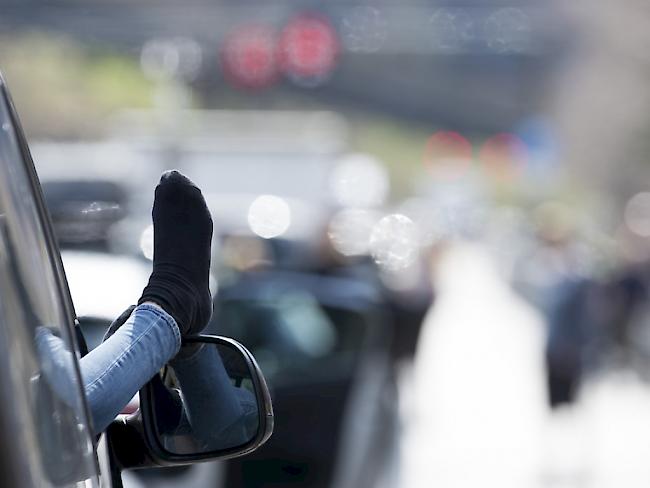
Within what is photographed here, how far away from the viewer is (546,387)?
35.2 feet

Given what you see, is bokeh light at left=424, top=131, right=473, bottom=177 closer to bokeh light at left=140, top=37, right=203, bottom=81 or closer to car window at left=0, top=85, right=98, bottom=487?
bokeh light at left=140, top=37, right=203, bottom=81

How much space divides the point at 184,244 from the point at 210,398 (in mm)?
260

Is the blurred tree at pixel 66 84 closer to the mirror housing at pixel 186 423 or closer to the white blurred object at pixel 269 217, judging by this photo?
the white blurred object at pixel 269 217

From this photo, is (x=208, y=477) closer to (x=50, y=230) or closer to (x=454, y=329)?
(x=50, y=230)

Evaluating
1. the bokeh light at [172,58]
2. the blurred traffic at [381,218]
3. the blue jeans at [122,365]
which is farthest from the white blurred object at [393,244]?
the bokeh light at [172,58]

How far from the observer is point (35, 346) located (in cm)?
208

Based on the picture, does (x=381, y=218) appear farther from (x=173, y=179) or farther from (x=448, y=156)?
A: (x=448, y=156)

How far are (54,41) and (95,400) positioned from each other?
42414mm

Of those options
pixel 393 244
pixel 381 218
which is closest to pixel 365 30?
pixel 381 218

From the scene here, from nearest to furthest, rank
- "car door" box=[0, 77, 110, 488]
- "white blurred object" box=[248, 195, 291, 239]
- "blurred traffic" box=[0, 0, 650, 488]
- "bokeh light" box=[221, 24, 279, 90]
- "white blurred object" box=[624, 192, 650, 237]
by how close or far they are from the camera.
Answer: "car door" box=[0, 77, 110, 488], "blurred traffic" box=[0, 0, 650, 488], "white blurred object" box=[248, 195, 291, 239], "white blurred object" box=[624, 192, 650, 237], "bokeh light" box=[221, 24, 279, 90]

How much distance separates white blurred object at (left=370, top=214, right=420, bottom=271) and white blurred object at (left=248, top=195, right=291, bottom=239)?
1.01m

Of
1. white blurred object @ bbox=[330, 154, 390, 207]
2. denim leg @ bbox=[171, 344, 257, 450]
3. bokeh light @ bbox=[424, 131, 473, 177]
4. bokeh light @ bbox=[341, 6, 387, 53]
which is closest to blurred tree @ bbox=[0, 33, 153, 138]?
bokeh light @ bbox=[341, 6, 387, 53]

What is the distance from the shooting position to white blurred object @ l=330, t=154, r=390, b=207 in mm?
21211

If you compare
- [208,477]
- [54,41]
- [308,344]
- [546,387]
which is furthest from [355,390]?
[54,41]
